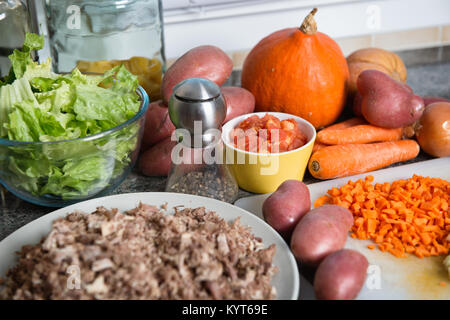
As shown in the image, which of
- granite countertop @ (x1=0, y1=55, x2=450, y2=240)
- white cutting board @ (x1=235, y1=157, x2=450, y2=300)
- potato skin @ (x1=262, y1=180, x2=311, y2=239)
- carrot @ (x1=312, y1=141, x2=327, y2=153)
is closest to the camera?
white cutting board @ (x1=235, y1=157, x2=450, y2=300)

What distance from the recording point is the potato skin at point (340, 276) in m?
0.82

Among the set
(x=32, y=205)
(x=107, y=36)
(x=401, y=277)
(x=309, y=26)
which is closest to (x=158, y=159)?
(x=32, y=205)

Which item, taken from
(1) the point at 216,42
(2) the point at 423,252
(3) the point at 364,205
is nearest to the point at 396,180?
(3) the point at 364,205

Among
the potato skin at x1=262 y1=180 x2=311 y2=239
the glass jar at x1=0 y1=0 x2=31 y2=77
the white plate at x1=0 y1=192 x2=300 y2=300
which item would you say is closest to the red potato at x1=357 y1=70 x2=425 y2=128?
the potato skin at x1=262 y1=180 x2=311 y2=239

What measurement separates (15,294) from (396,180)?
0.94 m

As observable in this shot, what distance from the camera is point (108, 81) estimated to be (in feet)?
3.93

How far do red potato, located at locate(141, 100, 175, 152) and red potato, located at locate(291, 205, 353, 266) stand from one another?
19.8 inches

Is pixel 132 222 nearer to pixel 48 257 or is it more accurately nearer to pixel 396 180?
pixel 48 257

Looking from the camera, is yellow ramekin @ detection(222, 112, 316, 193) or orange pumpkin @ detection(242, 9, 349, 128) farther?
orange pumpkin @ detection(242, 9, 349, 128)

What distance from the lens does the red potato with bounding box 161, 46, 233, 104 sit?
133 cm

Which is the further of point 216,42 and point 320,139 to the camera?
point 216,42

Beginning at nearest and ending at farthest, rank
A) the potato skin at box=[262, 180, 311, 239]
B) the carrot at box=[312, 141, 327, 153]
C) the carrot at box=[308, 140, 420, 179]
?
1. the potato skin at box=[262, 180, 311, 239]
2. the carrot at box=[308, 140, 420, 179]
3. the carrot at box=[312, 141, 327, 153]

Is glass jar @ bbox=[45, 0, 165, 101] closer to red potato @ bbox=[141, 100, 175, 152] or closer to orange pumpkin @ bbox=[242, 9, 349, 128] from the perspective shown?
red potato @ bbox=[141, 100, 175, 152]

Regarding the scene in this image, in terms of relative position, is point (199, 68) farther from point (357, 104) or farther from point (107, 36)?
point (357, 104)
